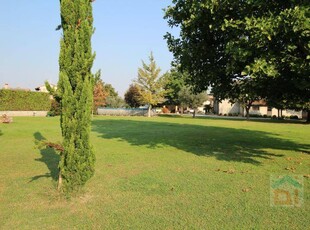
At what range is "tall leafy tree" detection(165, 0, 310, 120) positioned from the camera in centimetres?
914

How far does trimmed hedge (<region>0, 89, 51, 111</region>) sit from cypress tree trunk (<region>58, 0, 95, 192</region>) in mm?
39524

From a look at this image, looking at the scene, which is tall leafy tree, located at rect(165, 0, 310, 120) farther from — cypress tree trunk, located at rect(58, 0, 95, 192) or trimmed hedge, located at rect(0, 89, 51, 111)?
trimmed hedge, located at rect(0, 89, 51, 111)

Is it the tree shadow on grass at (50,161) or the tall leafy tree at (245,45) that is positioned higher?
the tall leafy tree at (245,45)

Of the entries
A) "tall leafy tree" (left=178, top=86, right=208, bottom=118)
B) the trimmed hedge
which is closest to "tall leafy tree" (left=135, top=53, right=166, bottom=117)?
"tall leafy tree" (left=178, top=86, right=208, bottom=118)

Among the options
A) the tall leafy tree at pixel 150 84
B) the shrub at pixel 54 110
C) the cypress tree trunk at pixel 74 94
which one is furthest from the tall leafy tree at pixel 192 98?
the cypress tree trunk at pixel 74 94

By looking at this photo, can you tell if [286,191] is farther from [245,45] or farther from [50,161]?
[50,161]

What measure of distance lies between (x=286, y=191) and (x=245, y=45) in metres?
5.16

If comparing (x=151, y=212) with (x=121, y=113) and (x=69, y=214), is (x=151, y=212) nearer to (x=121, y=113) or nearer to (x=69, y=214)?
(x=69, y=214)

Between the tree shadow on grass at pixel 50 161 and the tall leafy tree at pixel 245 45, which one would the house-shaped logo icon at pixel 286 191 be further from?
the tree shadow on grass at pixel 50 161

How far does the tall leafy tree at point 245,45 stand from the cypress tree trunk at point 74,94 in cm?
534

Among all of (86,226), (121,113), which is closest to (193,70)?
(86,226)

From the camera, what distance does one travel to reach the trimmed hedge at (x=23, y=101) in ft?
135

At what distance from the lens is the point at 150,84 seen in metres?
61.0

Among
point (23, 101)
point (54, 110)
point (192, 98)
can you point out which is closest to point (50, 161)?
point (23, 101)
